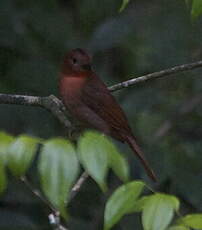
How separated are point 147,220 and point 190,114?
12.0ft

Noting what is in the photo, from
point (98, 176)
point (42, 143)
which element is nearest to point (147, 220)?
point (98, 176)

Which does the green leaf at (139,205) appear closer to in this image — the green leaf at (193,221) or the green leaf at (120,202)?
the green leaf at (120,202)

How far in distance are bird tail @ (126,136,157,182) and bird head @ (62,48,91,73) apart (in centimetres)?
66

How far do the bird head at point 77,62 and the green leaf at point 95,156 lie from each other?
9.15 ft

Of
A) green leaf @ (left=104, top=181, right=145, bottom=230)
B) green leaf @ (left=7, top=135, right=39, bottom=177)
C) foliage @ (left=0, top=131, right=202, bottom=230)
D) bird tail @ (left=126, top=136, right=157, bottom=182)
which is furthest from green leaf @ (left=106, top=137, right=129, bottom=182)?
bird tail @ (left=126, top=136, right=157, bottom=182)

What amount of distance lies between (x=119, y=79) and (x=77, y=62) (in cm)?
106

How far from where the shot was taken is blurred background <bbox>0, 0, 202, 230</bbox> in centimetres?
521

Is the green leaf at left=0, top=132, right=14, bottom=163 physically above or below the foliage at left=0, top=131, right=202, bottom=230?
above

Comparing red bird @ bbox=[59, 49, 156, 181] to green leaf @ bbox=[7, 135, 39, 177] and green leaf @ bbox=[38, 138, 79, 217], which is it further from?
green leaf @ bbox=[38, 138, 79, 217]

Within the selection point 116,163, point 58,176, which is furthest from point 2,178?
point 116,163

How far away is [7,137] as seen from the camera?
9.36 ft

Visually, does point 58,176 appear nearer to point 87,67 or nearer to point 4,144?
point 4,144

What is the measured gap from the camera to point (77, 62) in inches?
224

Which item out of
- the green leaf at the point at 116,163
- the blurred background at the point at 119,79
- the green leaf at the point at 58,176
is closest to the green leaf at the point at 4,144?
the green leaf at the point at 58,176
